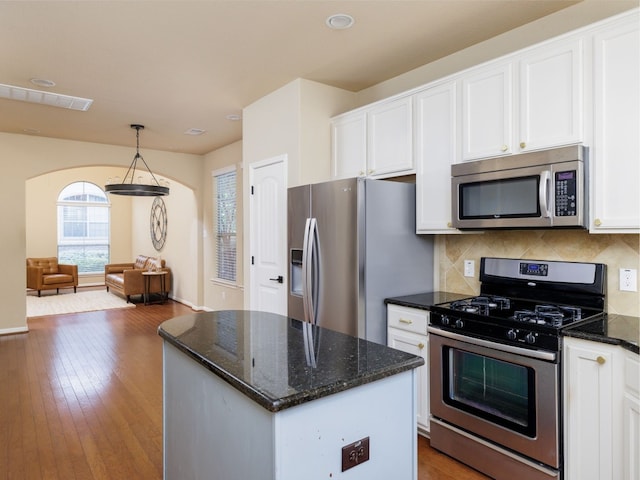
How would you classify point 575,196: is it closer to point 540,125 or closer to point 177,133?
point 540,125

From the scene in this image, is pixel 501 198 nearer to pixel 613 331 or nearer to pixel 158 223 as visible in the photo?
pixel 613 331

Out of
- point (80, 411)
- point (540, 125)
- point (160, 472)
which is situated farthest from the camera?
point (80, 411)

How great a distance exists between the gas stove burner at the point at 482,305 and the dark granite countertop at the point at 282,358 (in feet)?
3.48

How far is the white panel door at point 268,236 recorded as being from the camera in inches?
151

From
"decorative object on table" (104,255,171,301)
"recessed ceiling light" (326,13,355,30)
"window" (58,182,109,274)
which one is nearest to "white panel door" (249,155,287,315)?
"recessed ceiling light" (326,13,355,30)

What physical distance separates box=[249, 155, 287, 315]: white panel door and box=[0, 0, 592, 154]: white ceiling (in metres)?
0.83

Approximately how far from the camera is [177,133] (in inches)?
226

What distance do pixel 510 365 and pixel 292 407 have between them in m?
1.53

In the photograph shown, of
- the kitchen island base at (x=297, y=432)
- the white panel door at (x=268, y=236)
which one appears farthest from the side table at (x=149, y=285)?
the kitchen island base at (x=297, y=432)

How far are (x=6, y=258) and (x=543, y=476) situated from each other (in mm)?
6768

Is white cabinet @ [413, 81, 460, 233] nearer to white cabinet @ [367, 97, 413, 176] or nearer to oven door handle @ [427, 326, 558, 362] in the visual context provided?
white cabinet @ [367, 97, 413, 176]

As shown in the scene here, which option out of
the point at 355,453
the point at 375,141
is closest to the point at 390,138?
the point at 375,141

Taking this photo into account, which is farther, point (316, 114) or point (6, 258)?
point (6, 258)

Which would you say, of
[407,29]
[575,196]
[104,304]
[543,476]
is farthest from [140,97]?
[104,304]
